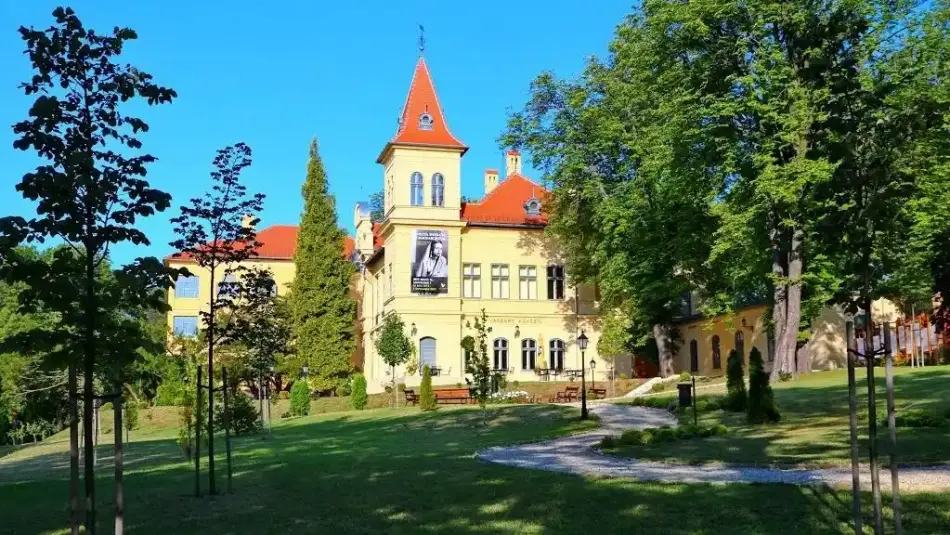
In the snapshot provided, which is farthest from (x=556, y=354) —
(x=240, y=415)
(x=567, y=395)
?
(x=240, y=415)

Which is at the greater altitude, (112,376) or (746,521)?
(112,376)

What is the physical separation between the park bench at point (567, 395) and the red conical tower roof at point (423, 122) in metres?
13.4

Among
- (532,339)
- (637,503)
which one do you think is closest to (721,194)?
(532,339)

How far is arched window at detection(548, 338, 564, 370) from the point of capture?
44.2m

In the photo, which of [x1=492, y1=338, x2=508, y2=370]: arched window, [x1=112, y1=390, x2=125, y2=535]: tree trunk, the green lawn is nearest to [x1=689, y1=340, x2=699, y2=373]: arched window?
[x1=492, y1=338, x2=508, y2=370]: arched window

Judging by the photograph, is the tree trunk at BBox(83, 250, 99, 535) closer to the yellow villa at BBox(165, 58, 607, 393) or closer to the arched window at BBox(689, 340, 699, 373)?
the yellow villa at BBox(165, 58, 607, 393)

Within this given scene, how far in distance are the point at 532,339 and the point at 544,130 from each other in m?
10.3

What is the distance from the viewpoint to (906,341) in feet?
117

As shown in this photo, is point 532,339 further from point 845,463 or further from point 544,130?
point 845,463

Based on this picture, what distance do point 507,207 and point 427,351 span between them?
8765 mm

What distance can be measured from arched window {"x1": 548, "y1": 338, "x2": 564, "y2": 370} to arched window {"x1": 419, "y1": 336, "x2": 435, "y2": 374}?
6037 millimetres

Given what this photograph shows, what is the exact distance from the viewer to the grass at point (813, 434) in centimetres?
1363

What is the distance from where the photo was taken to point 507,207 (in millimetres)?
45719

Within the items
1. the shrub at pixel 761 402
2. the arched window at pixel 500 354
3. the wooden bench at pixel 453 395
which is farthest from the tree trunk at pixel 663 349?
the shrub at pixel 761 402
